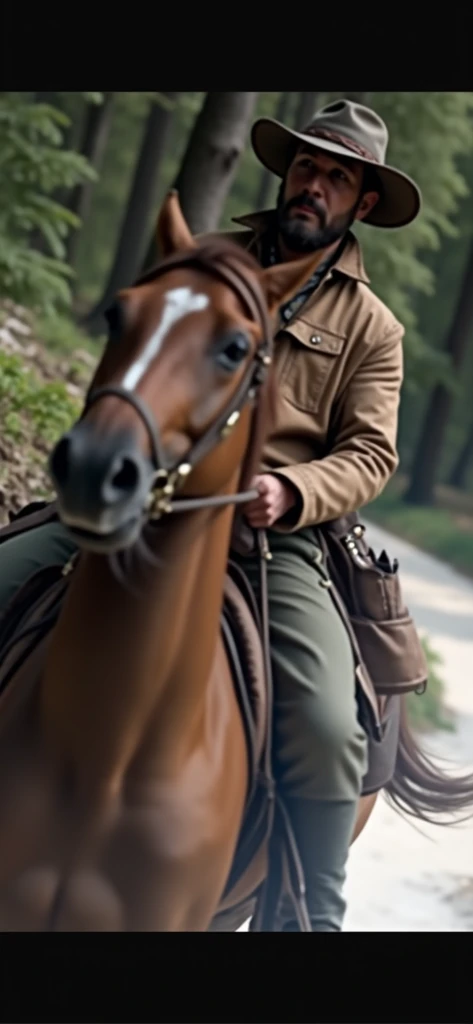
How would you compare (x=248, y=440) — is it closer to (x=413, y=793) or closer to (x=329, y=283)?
(x=329, y=283)

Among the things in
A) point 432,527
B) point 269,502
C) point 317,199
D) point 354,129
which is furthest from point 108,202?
point 269,502

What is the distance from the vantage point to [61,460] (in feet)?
6.43

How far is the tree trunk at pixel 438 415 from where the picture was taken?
15547mm

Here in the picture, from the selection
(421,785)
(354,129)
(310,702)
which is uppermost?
(354,129)

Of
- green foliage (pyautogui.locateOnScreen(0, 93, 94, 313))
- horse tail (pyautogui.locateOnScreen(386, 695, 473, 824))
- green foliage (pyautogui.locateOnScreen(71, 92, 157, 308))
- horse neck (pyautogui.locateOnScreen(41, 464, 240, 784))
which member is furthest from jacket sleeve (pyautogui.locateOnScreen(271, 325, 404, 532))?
green foliage (pyautogui.locateOnScreen(71, 92, 157, 308))

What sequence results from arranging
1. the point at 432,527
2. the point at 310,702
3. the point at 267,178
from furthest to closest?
the point at 432,527 → the point at 267,178 → the point at 310,702

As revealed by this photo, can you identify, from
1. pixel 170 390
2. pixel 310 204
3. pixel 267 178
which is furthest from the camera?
pixel 267 178

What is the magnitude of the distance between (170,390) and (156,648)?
52 cm

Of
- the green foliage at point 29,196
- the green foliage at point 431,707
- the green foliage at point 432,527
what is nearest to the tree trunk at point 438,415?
the green foliage at point 432,527

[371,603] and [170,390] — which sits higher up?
[170,390]

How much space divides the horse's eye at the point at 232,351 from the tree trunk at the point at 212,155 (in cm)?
476

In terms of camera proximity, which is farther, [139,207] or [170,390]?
[139,207]

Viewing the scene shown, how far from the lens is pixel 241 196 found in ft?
63.8

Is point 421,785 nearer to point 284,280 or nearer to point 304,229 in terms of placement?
point 304,229
